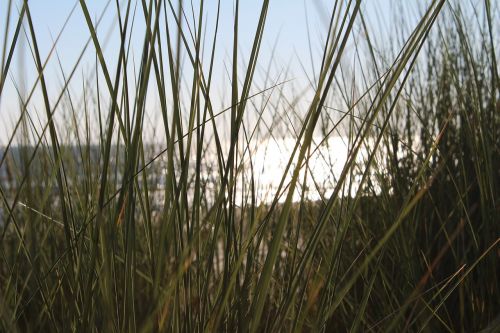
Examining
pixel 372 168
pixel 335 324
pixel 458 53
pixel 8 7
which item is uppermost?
pixel 458 53

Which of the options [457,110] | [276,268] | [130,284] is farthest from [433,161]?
[130,284]

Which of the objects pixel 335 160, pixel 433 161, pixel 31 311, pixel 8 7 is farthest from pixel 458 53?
pixel 8 7

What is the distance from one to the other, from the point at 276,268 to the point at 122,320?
0.67m

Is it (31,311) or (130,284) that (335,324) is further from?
(130,284)

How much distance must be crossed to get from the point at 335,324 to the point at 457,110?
0.75 m

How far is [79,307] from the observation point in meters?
0.95

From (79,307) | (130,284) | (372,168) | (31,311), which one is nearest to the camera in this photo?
(130,284)

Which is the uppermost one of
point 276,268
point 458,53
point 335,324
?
point 458,53

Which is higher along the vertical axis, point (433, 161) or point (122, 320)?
point (433, 161)

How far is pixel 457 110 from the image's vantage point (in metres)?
1.89

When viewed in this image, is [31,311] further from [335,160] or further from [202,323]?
[335,160]

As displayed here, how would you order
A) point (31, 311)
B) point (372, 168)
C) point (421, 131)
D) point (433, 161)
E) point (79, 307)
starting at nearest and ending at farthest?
point (79, 307), point (31, 311), point (372, 168), point (433, 161), point (421, 131)

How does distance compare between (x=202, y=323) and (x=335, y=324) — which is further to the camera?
(x=335, y=324)

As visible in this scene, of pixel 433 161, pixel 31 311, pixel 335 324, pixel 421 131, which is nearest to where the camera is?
pixel 31 311
